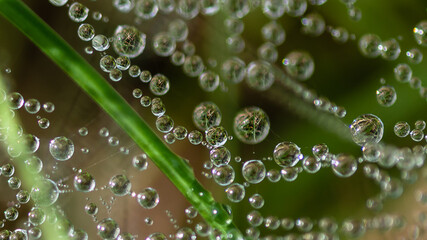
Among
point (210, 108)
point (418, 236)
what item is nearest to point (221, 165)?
point (210, 108)

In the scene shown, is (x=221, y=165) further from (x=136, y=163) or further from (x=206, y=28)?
(x=206, y=28)

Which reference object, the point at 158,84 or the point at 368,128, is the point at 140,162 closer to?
the point at 158,84

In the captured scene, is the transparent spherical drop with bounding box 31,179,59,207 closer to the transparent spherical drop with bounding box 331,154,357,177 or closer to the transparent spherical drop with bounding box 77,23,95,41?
the transparent spherical drop with bounding box 77,23,95,41

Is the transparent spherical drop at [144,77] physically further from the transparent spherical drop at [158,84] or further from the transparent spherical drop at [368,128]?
the transparent spherical drop at [368,128]

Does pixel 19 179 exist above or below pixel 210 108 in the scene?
below

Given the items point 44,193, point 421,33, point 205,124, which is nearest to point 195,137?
point 205,124

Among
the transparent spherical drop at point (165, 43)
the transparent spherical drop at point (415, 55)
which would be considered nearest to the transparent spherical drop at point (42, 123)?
the transparent spherical drop at point (165, 43)
